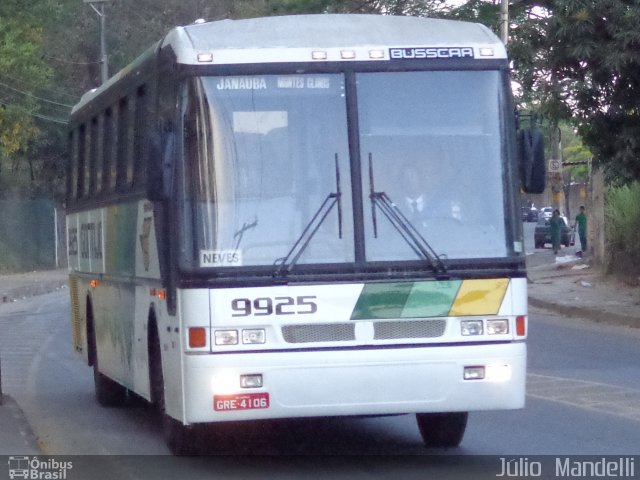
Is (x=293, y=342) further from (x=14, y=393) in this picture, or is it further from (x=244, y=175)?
(x=14, y=393)

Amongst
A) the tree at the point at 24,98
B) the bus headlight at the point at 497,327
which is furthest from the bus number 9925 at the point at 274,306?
the tree at the point at 24,98

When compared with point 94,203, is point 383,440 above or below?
below

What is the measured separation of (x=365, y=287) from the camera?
8477mm

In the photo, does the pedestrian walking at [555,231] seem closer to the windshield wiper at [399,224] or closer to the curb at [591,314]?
the curb at [591,314]

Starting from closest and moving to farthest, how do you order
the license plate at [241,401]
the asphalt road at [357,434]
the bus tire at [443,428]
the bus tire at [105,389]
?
the license plate at [241,401] < the asphalt road at [357,434] < the bus tire at [443,428] < the bus tire at [105,389]

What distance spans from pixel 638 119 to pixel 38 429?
12989 mm

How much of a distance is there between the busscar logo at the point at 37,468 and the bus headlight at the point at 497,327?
321 centimetres

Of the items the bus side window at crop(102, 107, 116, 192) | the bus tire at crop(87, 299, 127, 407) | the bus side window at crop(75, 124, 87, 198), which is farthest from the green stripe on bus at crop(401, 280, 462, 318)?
the bus side window at crop(75, 124, 87, 198)

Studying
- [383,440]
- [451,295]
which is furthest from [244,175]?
[383,440]

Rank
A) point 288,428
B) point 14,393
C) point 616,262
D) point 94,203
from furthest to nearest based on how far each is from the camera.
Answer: point 616,262, point 14,393, point 94,203, point 288,428

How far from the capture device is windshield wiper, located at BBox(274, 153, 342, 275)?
8438 millimetres

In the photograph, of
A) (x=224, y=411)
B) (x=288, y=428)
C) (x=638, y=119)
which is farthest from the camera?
(x=638, y=119)

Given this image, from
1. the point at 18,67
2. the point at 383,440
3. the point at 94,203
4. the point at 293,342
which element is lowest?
the point at 383,440

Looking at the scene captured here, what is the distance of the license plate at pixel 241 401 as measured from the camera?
8.35m
